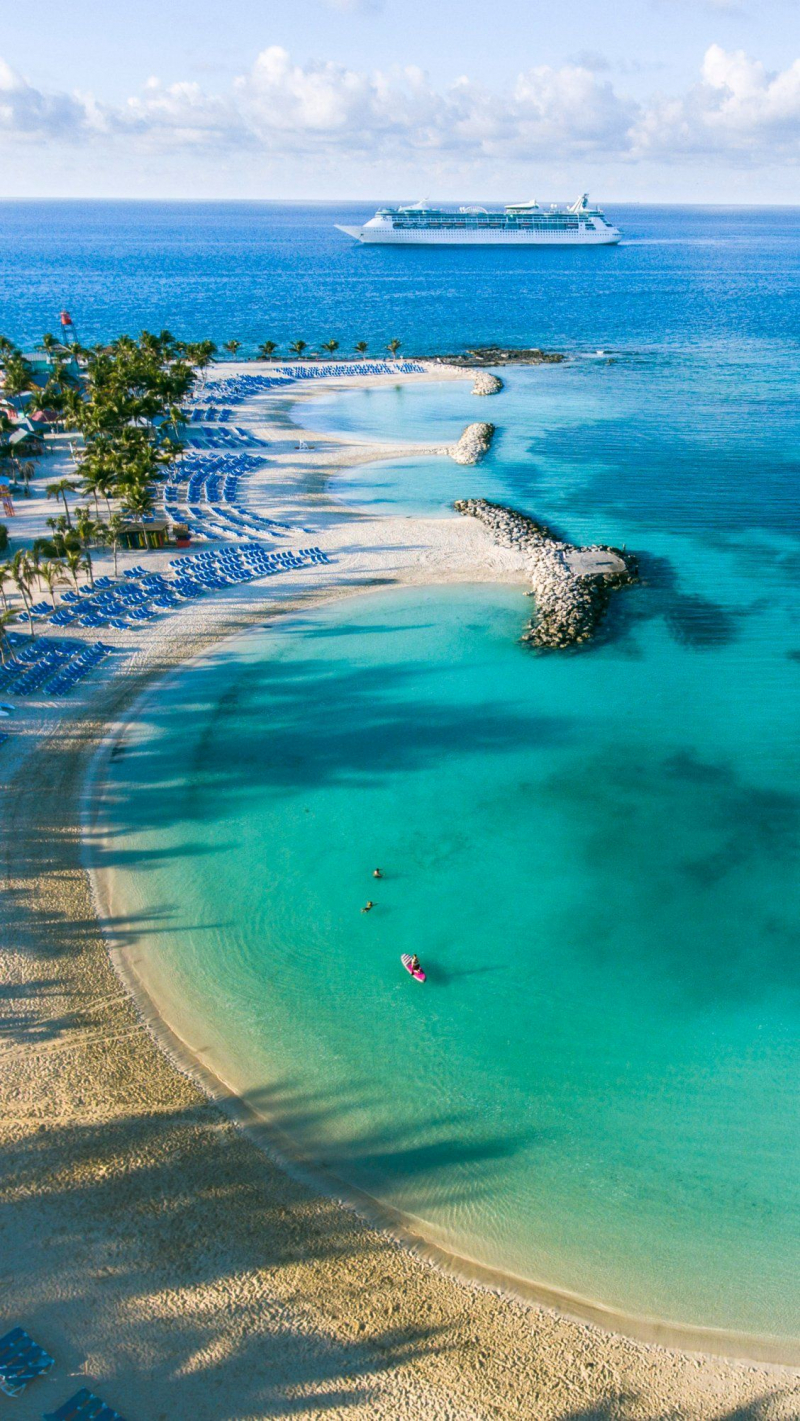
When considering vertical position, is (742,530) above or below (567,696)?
above

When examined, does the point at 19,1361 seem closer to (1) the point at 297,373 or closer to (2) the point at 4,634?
(2) the point at 4,634

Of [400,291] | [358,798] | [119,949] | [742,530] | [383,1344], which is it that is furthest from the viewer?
[400,291]

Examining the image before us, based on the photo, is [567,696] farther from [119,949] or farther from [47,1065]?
[47,1065]

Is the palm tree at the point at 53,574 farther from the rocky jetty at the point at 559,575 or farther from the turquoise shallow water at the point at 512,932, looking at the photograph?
the rocky jetty at the point at 559,575

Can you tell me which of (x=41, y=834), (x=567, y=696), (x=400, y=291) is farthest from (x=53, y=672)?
(x=400, y=291)

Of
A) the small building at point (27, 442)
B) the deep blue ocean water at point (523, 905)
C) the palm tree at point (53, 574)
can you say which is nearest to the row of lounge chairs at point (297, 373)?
the small building at point (27, 442)

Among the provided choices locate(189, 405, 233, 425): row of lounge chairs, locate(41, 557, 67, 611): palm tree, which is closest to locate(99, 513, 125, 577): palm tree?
locate(41, 557, 67, 611): palm tree
